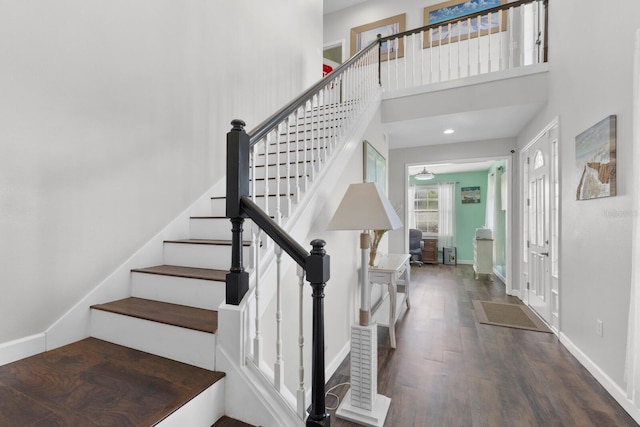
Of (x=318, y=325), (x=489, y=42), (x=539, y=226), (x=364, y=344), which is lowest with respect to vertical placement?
(x=364, y=344)

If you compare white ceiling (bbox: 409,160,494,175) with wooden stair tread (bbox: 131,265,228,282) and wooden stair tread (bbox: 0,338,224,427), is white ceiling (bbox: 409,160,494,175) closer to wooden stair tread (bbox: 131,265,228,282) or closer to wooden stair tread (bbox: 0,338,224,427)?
wooden stair tread (bbox: 131,265,228,282)

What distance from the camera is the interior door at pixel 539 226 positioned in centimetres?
345

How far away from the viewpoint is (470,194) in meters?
8.35

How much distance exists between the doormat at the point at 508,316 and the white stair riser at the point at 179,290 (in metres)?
3.22

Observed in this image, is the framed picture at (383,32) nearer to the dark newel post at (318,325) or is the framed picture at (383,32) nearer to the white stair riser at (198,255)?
the white stair riser at (198,255)

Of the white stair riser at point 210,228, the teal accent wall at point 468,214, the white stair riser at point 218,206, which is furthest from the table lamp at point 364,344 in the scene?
the teal accent wall at point 468,214

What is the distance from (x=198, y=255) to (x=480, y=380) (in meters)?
2.29

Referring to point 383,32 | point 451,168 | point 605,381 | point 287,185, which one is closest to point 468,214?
point 451,168

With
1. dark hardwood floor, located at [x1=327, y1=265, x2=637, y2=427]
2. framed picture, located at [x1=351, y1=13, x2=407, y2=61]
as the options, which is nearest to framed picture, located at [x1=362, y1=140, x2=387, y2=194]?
dark hardwood floor, located at [x1=327, y1=265, x2=637, y2=427]

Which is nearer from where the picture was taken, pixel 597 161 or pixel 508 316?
pixel 597 161

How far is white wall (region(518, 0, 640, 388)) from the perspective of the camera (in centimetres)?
195

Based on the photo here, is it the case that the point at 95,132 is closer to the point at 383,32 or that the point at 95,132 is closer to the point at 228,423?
the point at 228,423

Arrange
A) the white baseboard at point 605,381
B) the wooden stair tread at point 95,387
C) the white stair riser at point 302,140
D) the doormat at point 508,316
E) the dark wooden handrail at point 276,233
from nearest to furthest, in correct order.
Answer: the wooden stair tread at point 95,387
the dark wooden handrail at point 276,233
the white baseboard at point 605,381
the white stair riser at point 302,140
the doormat at point 508,316

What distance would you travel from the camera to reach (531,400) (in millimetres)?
2031
